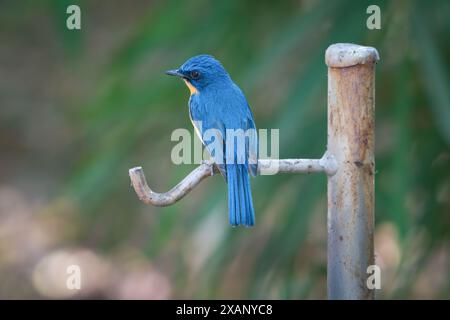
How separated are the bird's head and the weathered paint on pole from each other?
0.28 metres

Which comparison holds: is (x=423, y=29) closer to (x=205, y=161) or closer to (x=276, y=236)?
(x=276, y=236)

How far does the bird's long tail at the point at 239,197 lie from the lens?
5.97ft

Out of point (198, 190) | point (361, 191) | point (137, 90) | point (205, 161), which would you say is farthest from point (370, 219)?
point (198, 190)

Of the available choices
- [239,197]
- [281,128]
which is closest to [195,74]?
[239,197]

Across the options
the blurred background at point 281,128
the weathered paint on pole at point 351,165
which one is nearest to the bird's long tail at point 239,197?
the weathered paint on pole at point 351,165

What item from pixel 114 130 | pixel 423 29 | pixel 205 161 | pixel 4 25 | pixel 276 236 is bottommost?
pixel 276 236

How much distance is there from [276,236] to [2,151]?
10.2ft

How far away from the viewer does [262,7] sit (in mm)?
3631

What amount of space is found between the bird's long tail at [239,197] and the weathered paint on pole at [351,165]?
0.60ft

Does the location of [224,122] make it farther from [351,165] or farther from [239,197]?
[351,165]

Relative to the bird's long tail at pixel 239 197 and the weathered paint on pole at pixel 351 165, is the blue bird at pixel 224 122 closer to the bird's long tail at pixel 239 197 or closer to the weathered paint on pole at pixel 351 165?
the bird's long tail at pixel 239 197

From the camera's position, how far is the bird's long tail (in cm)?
182

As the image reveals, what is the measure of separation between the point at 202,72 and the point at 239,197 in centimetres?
34

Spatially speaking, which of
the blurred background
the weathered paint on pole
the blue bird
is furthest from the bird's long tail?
the blurred background
